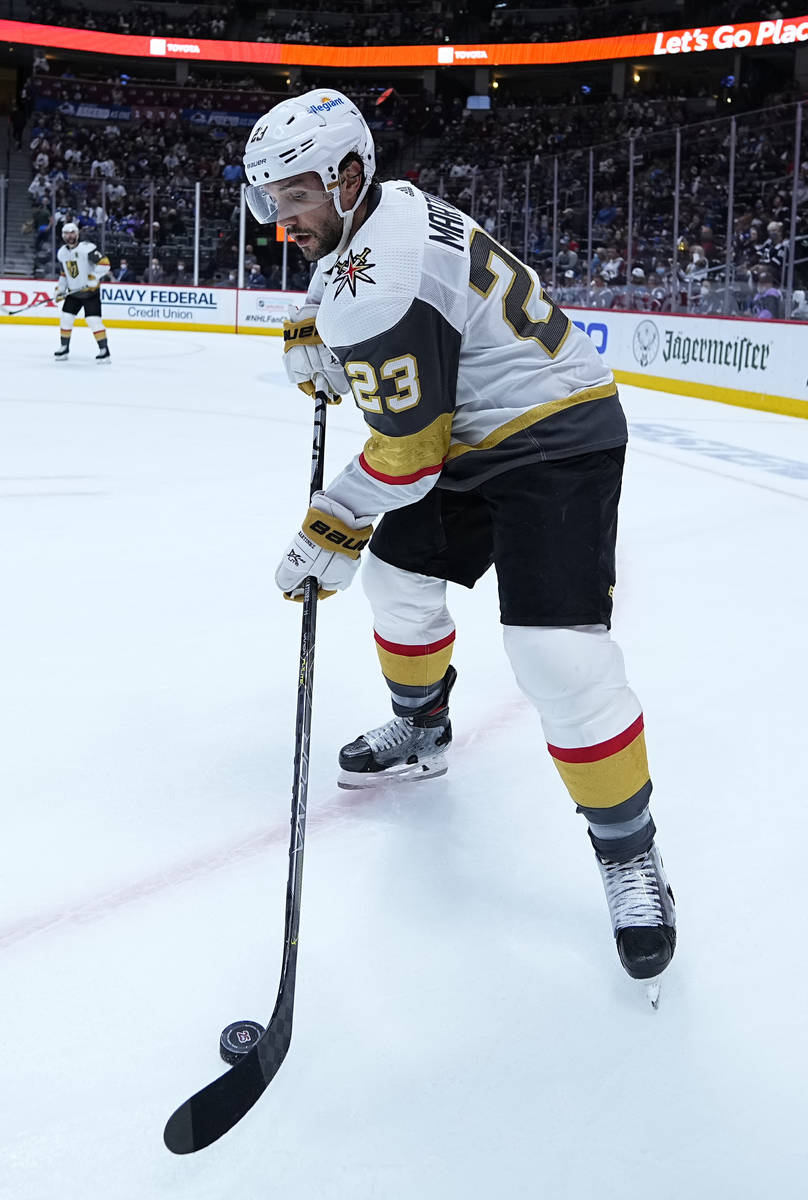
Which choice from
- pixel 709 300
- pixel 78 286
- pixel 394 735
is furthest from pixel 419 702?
pixel 78 286

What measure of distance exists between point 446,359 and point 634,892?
794 millimetres

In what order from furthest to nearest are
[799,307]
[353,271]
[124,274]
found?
[124,274] → [799,307] → [353,271]

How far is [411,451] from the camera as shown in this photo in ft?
5.00

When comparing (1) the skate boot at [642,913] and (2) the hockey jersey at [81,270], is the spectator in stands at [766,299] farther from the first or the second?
(1) the skate boot at [642,913]

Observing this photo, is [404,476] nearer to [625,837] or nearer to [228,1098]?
[625,837]

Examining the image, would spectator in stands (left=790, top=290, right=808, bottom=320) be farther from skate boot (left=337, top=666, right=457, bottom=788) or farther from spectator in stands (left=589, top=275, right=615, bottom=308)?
skate boot (left=337, top=666, right=457, bottom=788)

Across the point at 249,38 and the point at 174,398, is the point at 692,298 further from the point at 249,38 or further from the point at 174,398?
the point at 249,38

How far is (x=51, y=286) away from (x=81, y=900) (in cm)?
1474

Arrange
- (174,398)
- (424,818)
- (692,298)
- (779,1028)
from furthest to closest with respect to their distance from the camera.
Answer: (692,298)
(174,398)
(424,818)
(779,1028)

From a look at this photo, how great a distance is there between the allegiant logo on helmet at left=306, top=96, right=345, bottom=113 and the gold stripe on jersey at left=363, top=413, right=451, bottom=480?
0.44m

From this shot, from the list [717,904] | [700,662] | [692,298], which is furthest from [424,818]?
[692,298]

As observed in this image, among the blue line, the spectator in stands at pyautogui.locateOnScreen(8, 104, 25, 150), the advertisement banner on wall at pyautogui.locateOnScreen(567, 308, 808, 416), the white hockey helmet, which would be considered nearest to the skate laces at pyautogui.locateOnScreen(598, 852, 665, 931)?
the white hockey helmet

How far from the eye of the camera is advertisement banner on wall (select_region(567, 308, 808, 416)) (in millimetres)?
8188

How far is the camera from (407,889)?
1738mm
